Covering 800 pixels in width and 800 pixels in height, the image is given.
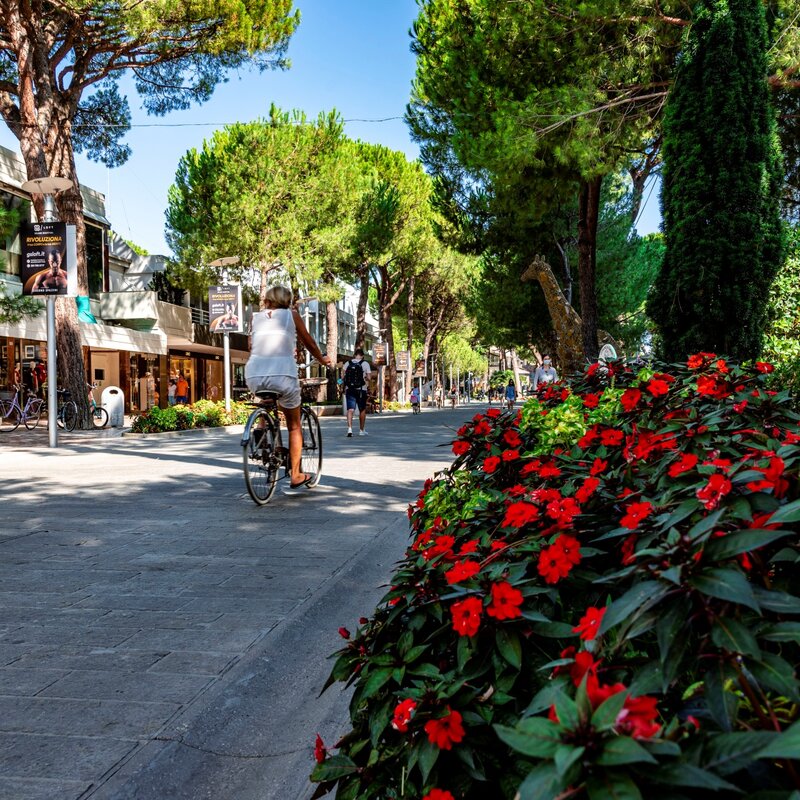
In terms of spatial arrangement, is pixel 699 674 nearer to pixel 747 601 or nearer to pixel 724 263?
pixel 747 601

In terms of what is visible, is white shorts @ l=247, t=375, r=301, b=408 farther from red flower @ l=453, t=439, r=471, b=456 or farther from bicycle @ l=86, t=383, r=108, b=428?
bicycle @ l=86, t=383, r=108, b=428

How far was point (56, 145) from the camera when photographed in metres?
18.0

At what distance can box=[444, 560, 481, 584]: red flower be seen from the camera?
1.43 metres

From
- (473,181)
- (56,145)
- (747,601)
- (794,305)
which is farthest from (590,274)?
(747,601)

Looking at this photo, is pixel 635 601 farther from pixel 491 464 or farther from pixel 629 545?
pixel 491 464

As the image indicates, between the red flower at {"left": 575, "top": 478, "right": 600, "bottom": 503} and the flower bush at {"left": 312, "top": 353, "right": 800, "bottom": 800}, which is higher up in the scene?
the red flower at {"left": 575, "top": 478, "right": 600, "bottom": 503}

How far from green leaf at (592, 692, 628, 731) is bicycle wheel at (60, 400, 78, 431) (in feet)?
61.7

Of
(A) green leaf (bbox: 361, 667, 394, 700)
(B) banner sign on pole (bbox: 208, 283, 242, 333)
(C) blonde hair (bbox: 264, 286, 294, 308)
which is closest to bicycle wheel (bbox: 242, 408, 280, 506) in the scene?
(C) blonde hair (bbox: 264, 286, 294, 308)

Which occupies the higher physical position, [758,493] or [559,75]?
[559,75]

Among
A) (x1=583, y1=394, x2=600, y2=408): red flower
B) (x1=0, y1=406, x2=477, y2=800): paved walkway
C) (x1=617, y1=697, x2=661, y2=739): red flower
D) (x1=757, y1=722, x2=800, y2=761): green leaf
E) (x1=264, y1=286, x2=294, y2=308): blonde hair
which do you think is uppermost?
(x1=264, y1=286, x2=294, y2=308): blonde hair

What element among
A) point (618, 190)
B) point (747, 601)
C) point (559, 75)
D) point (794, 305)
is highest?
point (618, 190)

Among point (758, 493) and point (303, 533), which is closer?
point (758, 493)

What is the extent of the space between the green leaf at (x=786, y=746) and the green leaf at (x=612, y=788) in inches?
5.1

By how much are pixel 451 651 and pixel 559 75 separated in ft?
41.9
